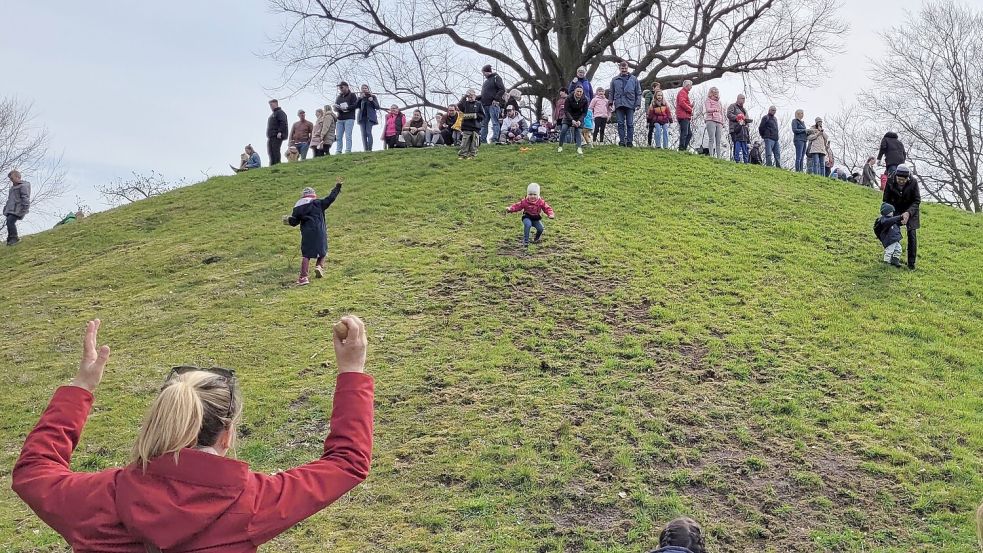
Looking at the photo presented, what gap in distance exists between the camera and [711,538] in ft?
25.9

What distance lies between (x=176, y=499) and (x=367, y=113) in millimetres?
24798

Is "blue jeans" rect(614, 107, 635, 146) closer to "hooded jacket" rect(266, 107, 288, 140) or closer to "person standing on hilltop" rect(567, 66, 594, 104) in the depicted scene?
"person standing on hilltop" rect(567, 66, 594, 104)

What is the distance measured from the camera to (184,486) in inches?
101

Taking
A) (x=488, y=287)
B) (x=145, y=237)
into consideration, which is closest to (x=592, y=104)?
(x=488, y=287)

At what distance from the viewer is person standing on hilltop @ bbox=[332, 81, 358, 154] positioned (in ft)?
85.7

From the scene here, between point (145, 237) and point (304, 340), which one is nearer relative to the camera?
point (304, 340)

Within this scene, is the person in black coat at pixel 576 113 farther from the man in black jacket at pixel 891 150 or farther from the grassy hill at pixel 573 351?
the man in black jacket at pixel 891 150

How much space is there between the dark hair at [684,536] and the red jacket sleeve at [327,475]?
2.08 metres

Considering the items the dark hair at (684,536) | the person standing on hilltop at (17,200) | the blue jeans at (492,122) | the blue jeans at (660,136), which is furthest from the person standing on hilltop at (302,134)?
the dark hair at (684,536)

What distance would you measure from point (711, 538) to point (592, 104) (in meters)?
18.2

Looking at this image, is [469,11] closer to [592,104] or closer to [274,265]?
[592,104]

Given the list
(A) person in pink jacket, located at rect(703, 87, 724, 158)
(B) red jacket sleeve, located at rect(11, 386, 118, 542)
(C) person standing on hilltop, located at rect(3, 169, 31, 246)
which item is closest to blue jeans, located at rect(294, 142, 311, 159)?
(C) person standing on hilltop, located at rect(3, 169, 31, 246)

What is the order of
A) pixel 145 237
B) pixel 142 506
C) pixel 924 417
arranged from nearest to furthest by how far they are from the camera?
pixel 142 506 < pixel 924 417 < pixel 145 237

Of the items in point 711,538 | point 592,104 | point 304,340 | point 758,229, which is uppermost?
point 592,104
